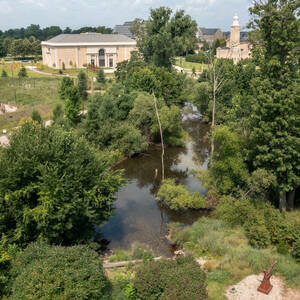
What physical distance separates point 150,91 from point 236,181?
68.9 ft

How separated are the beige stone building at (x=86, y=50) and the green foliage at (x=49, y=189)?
7435cm

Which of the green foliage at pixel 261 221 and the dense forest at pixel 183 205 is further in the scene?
the green foliage at pixel 261 221

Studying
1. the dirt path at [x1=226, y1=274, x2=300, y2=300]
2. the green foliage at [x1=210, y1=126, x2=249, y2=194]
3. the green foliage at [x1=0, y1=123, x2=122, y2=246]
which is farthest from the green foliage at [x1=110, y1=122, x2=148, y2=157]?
the dirt path at [x1=226, y1=274, x2=300, y2=300]

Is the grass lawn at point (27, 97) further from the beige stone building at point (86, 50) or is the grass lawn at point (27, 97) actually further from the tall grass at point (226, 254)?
the tall grass at point (226, 254)

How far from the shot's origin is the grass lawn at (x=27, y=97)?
41.2 m

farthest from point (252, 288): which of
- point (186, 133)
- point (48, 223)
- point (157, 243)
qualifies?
point (186, 133)

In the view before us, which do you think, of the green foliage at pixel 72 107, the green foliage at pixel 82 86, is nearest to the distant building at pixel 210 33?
the green foliage at pixel 82 86

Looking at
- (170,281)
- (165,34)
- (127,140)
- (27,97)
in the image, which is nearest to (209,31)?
(165,34)

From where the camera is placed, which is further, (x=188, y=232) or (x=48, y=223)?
(x=188, y=232)

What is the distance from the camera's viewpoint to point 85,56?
89375mm

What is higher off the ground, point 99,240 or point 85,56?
point 85,56

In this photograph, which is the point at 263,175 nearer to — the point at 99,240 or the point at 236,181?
the point at 236,181

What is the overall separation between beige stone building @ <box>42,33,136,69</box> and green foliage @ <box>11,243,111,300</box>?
79336 millimetres

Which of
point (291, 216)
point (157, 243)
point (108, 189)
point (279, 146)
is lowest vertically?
point (157, 243)
